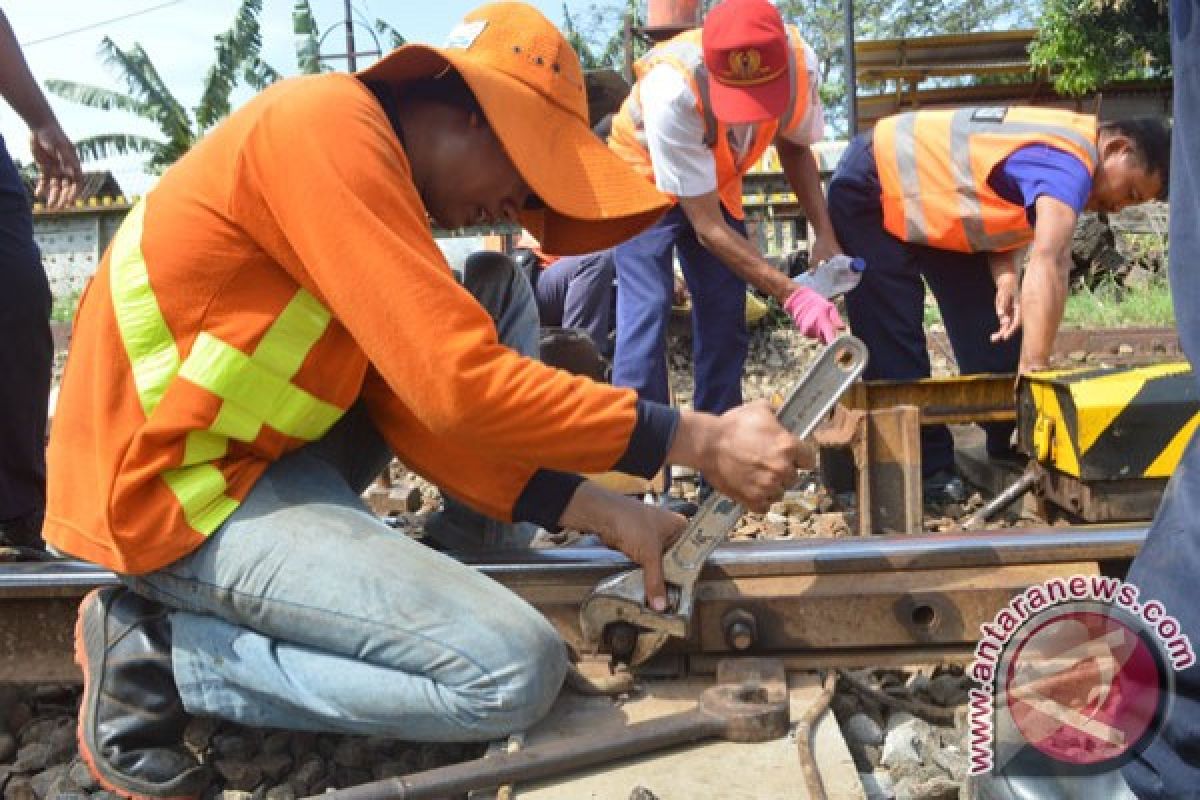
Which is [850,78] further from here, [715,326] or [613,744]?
[613,744]

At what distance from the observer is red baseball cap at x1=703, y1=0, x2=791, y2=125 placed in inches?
149

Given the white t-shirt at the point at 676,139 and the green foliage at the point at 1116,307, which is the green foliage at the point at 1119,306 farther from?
the white t-shirt at the point at 676,139

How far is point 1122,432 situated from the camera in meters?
2.82

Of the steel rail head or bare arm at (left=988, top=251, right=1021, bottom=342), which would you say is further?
bare arm at (left=988, top=251, right=1021, bottom=342)

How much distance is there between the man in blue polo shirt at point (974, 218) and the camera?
151 inches

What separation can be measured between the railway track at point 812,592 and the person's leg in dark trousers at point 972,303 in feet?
7.11

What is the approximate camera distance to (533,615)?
2.06 metres

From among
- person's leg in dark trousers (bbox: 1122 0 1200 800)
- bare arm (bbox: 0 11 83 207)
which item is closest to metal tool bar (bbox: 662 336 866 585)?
person's leg in dark trousers (bbox: 1122 0 1200 800)

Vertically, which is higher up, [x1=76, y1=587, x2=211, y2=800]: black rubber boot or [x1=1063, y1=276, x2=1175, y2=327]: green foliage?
[x1=76, y1=587, x2=211, y2=800]: black rubber boot

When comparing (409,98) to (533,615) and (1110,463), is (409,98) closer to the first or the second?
(533,615)

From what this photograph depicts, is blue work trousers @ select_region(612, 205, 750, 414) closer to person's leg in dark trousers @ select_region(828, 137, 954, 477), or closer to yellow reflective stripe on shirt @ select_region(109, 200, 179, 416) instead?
person's leg in dark trousers @ select_region(828, 137, 954, 477)

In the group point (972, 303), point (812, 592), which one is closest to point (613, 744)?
point (812, 592)

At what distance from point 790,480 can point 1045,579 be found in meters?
0.72

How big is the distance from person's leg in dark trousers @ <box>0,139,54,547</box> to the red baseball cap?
228 cm
